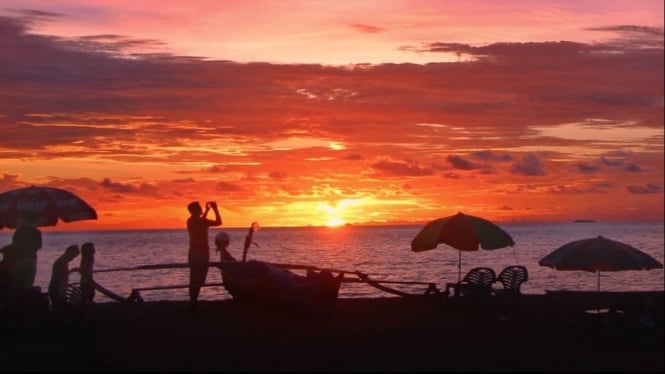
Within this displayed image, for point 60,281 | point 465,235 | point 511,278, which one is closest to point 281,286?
point 60,281

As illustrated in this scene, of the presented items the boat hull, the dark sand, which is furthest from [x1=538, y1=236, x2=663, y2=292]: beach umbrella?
the boat hull

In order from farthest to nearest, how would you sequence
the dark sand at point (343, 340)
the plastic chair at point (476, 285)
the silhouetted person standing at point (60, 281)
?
the plastic chair at point (476, 285), the silhouetted person standing at point (60, 281), the dark sand at point (343, 340)

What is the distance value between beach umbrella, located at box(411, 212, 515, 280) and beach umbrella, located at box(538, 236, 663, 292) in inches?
123

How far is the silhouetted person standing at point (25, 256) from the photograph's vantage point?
15.6 meters

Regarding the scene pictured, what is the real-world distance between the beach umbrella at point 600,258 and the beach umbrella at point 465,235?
10.2 feet

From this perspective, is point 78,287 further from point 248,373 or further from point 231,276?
point 248,373

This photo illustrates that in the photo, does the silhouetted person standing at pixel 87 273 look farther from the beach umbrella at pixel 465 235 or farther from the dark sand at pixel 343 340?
the beach umbrella at pixel 465 235

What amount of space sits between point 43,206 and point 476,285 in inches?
342

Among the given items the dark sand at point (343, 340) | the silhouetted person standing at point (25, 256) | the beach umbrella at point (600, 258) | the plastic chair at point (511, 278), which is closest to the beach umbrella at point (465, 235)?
the plastic chair at point (511, 278)

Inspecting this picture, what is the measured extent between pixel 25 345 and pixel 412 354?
19.2 ft

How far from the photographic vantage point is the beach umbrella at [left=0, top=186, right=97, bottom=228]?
16.9m

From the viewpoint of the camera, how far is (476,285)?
1941 cm

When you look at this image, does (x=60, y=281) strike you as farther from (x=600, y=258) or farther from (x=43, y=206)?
(x=600, y=258)

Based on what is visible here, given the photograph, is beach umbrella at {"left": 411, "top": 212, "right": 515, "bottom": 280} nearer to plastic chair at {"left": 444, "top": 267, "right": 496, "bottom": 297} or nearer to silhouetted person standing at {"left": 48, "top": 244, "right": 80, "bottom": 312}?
plastic chair at {"left": 444, "top": 267, "right": 496, "bottom": 297}
